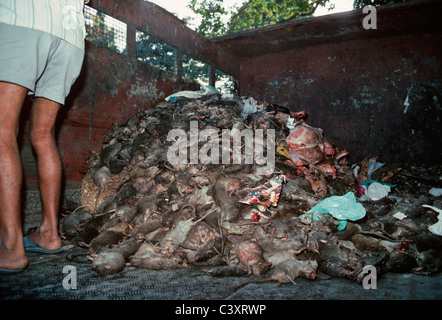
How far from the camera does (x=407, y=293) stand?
1.40 meters

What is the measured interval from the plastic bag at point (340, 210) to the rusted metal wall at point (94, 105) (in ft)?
8.90

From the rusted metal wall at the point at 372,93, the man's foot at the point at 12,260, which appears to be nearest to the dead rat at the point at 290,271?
the man's foot at the point at 12,260

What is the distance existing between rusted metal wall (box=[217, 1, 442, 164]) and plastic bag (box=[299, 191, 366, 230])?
2.99 metres

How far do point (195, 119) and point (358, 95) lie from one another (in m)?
3.48

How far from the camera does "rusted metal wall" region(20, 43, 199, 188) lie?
9.73 ft

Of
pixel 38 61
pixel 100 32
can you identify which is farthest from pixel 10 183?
pixel 100 32

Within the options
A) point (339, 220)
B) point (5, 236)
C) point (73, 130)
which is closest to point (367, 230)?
point (339, 220)

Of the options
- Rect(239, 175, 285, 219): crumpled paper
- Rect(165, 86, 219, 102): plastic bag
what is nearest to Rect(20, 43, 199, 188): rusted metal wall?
Rect(165, 86, 219, 102): plastic bag

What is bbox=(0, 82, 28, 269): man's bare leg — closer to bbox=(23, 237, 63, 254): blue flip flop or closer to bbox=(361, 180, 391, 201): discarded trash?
bbox=(23, 237, 63, 254): blue flip flop

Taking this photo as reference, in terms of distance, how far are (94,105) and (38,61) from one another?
1.80 m

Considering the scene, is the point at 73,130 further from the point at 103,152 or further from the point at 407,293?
the point at 407,293

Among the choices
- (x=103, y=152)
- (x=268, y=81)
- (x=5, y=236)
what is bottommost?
(x=5, y=236)

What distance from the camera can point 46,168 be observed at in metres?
1.79

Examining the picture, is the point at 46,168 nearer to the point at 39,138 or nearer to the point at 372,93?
the point at 39,138
